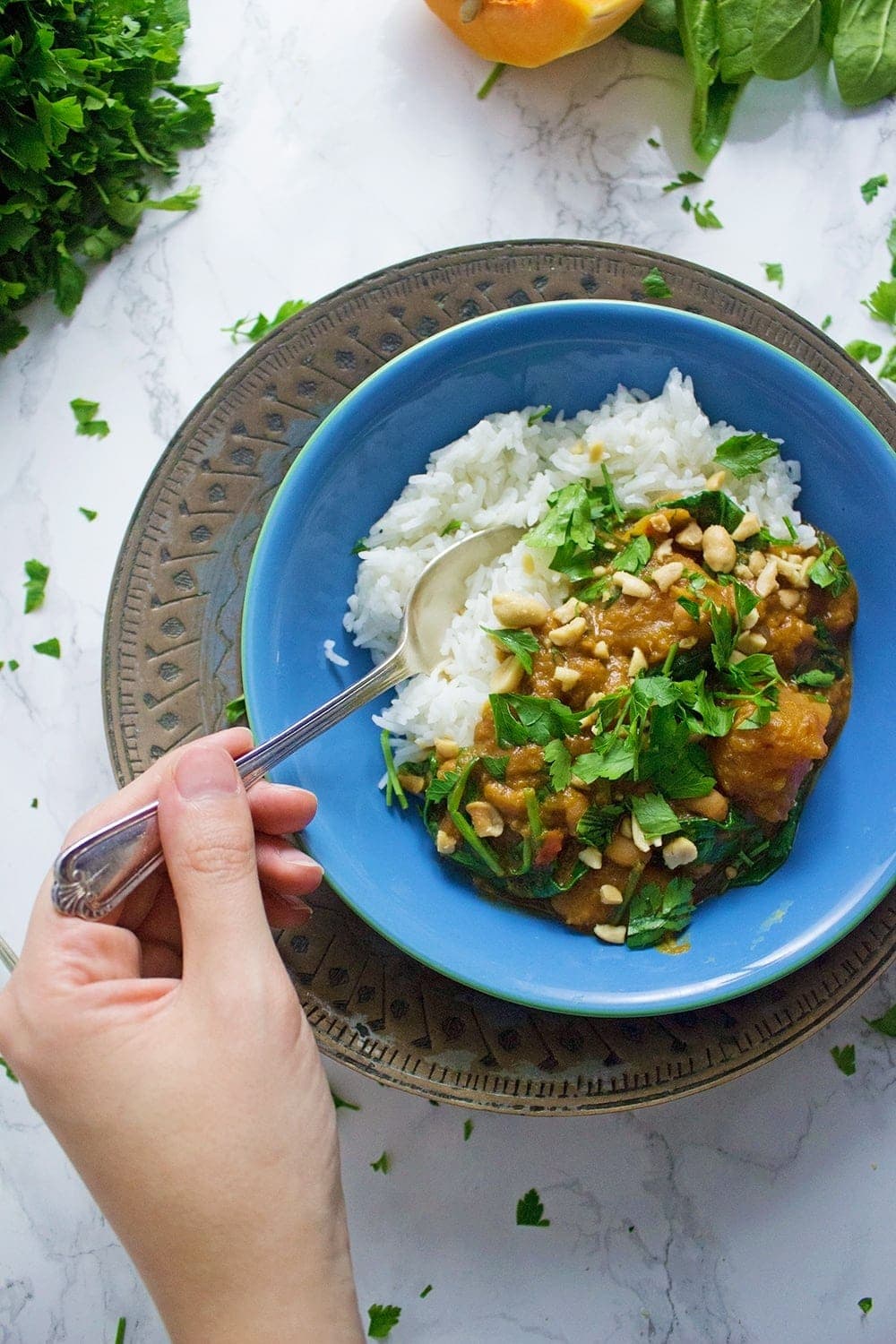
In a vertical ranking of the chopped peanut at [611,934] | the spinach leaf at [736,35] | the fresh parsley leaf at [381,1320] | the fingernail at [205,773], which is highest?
the spinach leaf at [736,35]

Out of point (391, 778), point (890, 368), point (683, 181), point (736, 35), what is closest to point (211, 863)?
point (391, 778)

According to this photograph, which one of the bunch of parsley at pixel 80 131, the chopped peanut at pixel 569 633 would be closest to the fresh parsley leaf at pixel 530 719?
the chopped peanut at pixel 569 633

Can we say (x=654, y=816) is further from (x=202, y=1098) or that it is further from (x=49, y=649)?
(x=49, y=649)

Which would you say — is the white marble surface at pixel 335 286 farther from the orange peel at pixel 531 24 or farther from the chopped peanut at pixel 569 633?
the chopped peanut at pixel 569 633

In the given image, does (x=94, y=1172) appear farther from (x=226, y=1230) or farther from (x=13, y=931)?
(x=13, y=931)

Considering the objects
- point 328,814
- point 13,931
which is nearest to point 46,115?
point 328,814

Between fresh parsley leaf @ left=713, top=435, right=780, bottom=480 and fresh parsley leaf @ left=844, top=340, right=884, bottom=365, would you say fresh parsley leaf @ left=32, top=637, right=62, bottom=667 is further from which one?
fresh parsley leaf @ left=844, top=340, right=884, bottom=365
